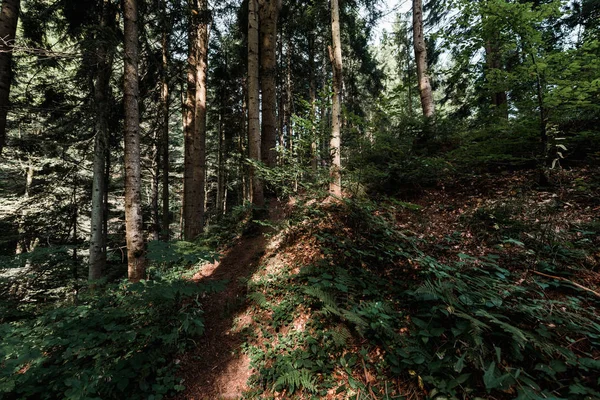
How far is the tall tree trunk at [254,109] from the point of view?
6.44 meters

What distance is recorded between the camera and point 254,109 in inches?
257

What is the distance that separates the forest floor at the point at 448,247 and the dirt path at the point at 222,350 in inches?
0.5

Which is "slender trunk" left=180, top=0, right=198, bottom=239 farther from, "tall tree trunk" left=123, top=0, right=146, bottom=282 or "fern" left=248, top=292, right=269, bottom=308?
"fern" left=248, top=292, right=269, bottom=308

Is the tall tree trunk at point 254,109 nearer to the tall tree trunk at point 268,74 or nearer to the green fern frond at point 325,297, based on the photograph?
the tall tree trunk at point 268,74

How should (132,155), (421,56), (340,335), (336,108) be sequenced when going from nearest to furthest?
(340,335), (132,155), (336,108), (421,56)

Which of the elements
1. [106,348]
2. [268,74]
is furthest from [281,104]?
[106,348]

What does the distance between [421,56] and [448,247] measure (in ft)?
25.1

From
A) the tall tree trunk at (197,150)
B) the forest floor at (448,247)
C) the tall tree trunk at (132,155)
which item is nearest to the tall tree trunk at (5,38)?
the tall tree trunk at (132,155)

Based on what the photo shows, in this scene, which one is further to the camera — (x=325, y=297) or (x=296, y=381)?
(x=325, y=297)

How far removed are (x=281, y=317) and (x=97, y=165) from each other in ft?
25.4

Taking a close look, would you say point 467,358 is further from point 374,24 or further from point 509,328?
point 374,24

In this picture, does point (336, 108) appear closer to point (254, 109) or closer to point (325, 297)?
point (254, 109)

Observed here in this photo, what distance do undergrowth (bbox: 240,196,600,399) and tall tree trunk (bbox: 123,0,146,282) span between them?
8.81 feet

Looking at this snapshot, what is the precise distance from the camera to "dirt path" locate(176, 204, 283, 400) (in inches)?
120
